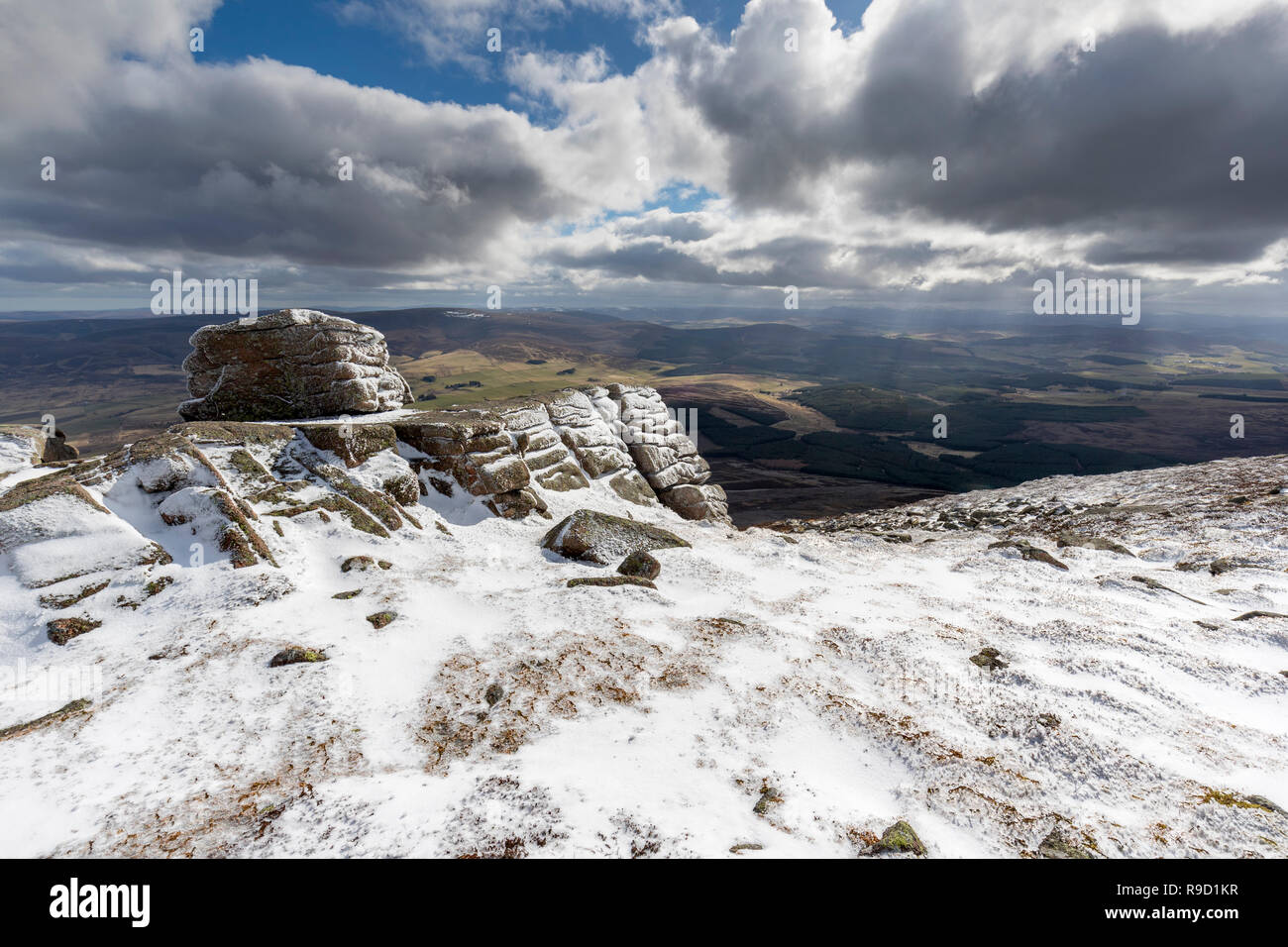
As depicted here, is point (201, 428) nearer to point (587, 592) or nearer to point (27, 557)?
point (27, 557)

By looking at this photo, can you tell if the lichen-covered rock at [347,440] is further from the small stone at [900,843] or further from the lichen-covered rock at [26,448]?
the small stone at [900,843]

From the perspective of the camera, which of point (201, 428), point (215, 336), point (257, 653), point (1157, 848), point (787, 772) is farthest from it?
point (215, 336)

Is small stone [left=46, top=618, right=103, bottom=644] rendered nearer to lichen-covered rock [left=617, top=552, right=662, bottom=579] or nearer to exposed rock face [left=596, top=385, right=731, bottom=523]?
lichen-covered rock [left=617, top=552, right=662, bottom=579]

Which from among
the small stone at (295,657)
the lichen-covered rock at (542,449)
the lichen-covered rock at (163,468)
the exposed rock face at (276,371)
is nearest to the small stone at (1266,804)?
the small stone at (295,657)

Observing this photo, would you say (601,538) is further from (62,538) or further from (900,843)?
(62,538)

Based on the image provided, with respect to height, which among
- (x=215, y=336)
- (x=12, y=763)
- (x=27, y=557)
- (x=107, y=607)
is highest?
(x=215, y=336)
